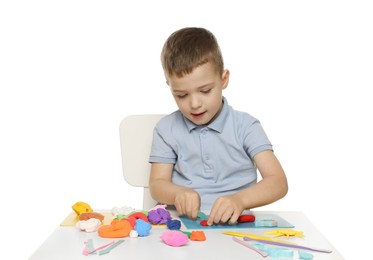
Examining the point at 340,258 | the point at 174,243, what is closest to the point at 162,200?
the point at 174,243

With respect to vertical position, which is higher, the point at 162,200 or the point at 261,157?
the point at 261,157

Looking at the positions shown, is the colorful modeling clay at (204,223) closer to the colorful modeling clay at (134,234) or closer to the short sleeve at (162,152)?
the colorful modeling clay at (134,234)

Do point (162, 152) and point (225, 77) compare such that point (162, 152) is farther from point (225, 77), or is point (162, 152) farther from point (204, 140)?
point (225, 77)

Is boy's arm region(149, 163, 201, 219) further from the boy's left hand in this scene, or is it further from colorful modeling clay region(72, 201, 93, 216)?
colorful modeling clay region(72, 201, 93, 216)

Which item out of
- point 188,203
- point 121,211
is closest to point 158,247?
point 188,203

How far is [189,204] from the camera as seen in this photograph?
150 centimetres

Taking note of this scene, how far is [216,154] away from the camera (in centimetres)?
178

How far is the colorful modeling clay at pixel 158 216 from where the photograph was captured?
148 centimetres

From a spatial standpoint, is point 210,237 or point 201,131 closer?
point 210,237

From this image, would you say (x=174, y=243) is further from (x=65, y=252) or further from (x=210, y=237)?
(x=65, y=252)

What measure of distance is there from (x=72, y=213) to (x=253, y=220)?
1.62 feet

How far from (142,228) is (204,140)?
19.4 inches

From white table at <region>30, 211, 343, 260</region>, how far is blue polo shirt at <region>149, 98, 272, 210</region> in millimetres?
359

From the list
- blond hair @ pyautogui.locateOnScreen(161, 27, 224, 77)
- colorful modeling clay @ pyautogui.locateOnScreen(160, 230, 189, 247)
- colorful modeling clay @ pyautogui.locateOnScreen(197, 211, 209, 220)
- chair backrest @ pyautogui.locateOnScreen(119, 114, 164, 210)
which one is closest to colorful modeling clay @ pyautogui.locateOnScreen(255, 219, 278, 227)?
colorful modeling clay @ pyautogui.locateOnScreen(197, 211, 209, 220)
